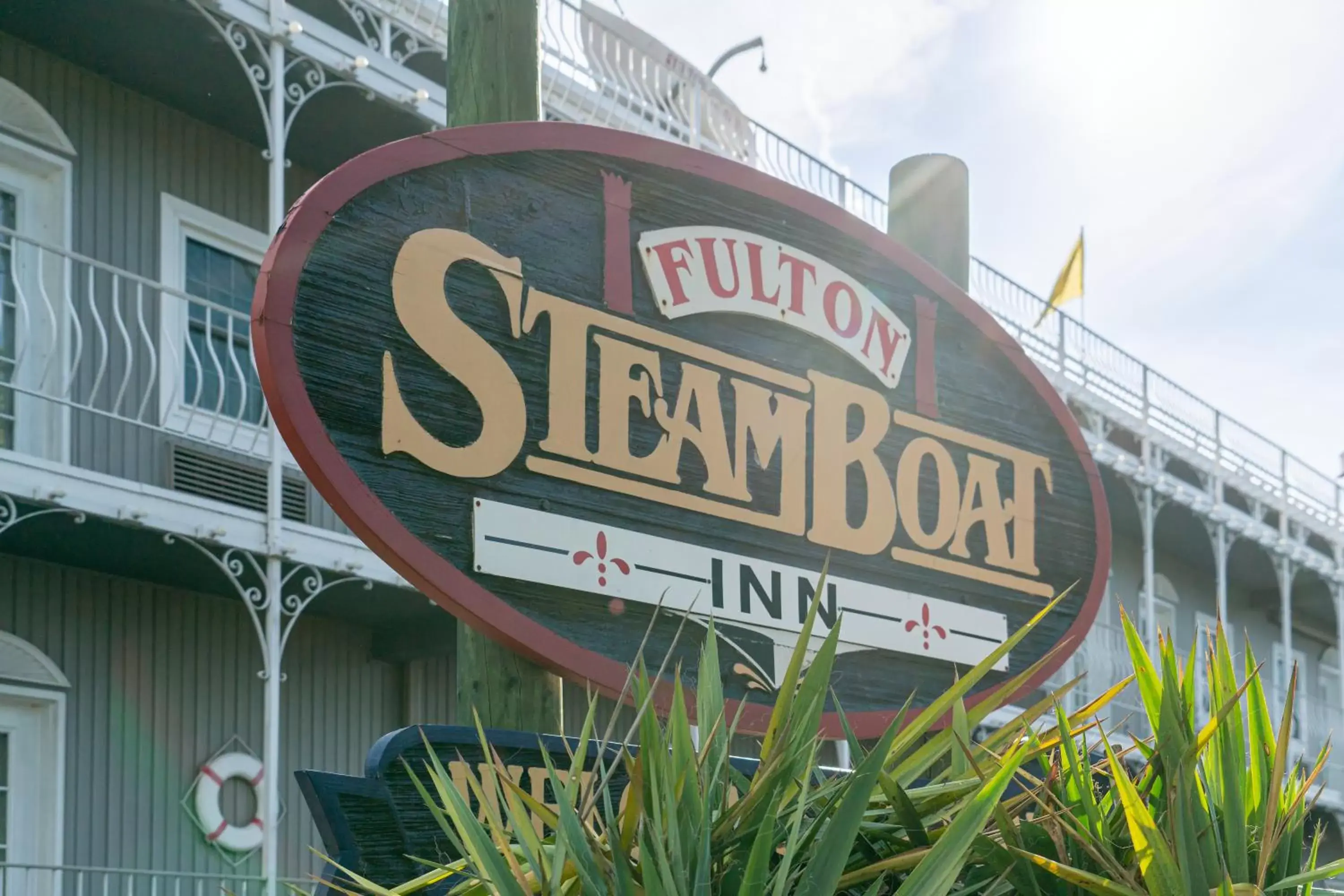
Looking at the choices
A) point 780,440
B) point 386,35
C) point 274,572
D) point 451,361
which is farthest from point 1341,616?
point 451,361

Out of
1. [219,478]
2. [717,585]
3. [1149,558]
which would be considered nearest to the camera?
[717,585]

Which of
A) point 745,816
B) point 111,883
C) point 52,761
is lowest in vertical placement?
point 111,883

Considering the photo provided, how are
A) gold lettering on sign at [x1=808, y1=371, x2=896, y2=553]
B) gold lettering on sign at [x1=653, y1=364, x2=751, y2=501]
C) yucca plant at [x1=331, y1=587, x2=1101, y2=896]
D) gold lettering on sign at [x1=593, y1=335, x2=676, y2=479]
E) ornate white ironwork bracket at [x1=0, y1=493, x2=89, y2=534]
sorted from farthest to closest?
ornate white ironwork bracket at [x1=0, y1=493, x2=89, y2=534] < gold lettering on sign at [x1=808, y1=371, x2=896, y2=553] < gold lettering on sign at [x1=653, y1=364, x2=751, y2=501] < gold lettering on sign at [x1=593, y1=335, x2=676, y2=479] < yucca plant at [x1=331, y1=587, x2=1101, y2=896]

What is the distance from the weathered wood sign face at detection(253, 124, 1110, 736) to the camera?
10.2 feet

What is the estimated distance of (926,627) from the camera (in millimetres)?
4090

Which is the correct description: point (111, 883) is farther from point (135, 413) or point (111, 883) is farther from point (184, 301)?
point (184, 301)

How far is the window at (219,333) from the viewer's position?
9.45 meters

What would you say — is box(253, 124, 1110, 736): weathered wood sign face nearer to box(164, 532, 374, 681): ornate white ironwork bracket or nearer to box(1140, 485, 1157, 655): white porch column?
box(164, 532, 374, 681): ornate white ironwork bracket

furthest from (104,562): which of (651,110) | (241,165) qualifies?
(651,110)

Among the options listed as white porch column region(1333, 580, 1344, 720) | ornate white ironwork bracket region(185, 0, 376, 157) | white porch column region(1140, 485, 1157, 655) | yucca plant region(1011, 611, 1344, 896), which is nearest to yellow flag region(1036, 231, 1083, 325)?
white porch column region(1140, 485, 1157, 655)

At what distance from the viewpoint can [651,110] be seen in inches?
431

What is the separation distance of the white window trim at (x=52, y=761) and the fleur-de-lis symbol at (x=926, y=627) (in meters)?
5.76

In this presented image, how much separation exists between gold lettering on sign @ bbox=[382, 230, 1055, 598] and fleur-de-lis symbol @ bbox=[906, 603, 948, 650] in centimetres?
13

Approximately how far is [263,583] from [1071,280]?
38.4ft
